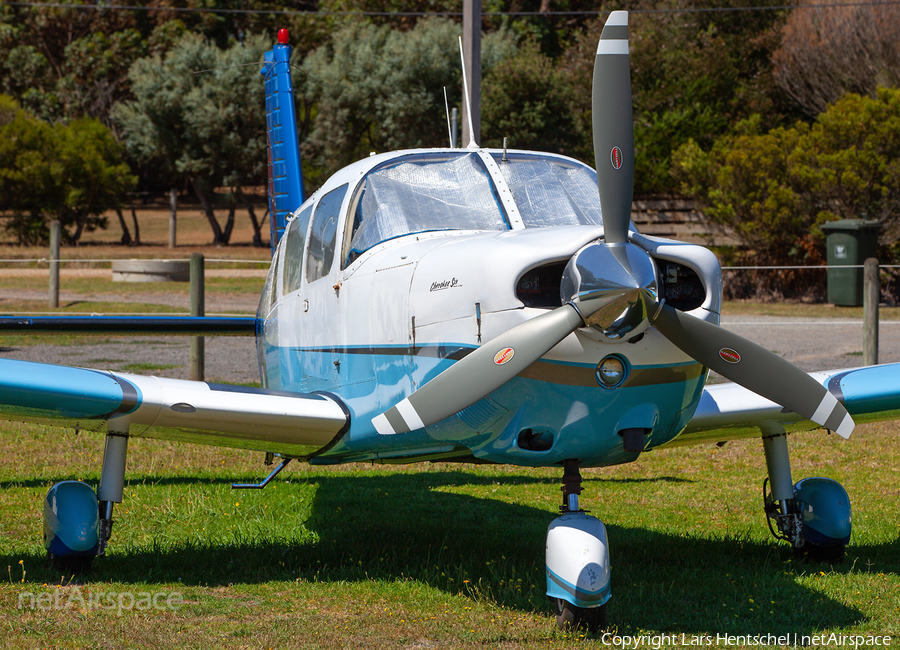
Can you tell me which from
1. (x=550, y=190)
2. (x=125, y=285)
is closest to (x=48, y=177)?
(x=125, y=285)

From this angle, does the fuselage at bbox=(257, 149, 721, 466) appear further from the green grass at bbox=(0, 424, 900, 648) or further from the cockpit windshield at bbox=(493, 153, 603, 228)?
the green grass at bbox=(0, 424, 900, 648)

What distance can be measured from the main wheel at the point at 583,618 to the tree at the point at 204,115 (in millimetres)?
36528

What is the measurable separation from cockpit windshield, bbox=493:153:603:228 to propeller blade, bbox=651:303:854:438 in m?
1.19

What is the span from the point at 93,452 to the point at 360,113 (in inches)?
1187

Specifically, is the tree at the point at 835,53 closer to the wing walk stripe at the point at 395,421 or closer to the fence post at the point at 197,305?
the fence post at the point at 197,305

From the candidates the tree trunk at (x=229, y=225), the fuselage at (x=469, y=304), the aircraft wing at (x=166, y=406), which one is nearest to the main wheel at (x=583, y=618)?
the fuselage at (x=469, y=304)

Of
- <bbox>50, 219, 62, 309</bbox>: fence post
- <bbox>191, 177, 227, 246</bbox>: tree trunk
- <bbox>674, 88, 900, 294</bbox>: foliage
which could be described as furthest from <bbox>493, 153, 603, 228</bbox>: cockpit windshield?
<bbox>191, 177, 227, 246</bbox>: tree trunk

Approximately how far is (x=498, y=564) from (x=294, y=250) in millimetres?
2436

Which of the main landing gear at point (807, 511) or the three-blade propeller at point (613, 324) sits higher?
the three-blade propeller at point (613, 324)

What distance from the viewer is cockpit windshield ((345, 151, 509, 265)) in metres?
5.07

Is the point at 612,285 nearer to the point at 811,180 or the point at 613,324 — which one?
the point at 613,324

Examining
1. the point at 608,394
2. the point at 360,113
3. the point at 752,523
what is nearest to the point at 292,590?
the point at 608,394

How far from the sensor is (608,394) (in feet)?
13.7

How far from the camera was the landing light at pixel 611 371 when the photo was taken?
410 cm
